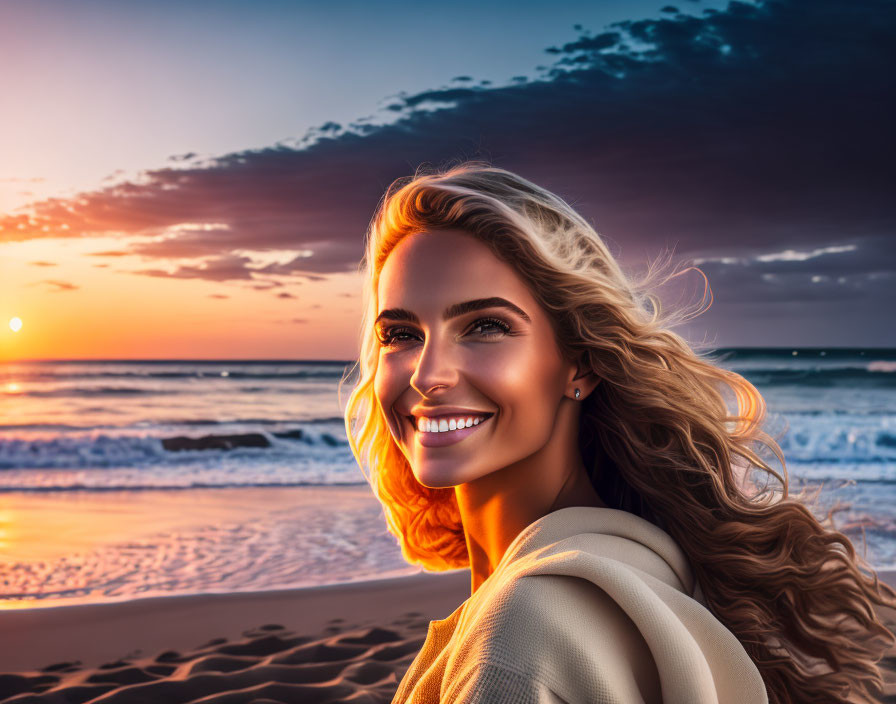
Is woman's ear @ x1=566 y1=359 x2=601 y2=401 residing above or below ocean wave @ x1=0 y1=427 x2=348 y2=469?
above

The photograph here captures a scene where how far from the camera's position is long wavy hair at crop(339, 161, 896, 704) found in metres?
1.87

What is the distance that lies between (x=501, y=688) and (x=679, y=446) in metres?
1.00

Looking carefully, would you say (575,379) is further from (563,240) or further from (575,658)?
(575,658)

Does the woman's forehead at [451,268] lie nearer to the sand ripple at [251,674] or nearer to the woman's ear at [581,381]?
the woman's ear at [581,381]

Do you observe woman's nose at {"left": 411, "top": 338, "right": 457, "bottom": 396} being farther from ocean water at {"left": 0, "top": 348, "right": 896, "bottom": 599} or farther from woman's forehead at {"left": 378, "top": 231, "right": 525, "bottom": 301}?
ocean water at {"left": 0, "top": 348, "right": 896, "bottom": 599}

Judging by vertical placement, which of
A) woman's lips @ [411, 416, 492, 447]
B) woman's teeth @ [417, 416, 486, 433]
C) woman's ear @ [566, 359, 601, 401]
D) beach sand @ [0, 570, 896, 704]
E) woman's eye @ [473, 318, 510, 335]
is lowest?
beach sand @ [0, 570, 896, 704]

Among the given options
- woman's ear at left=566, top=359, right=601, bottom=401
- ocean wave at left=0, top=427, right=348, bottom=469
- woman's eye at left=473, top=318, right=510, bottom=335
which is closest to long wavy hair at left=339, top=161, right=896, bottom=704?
woman's ear at left=566, top=359, right=601, bottom=401

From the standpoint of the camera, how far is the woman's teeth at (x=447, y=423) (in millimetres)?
1845

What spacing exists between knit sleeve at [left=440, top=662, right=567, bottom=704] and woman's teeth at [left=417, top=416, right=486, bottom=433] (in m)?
0.67

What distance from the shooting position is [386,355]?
2.04m

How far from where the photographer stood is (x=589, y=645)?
4.11 feet

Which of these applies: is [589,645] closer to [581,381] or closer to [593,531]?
[593,531]

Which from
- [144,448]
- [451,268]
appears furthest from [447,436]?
[144,448]

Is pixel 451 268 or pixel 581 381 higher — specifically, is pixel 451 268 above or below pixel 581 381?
above
